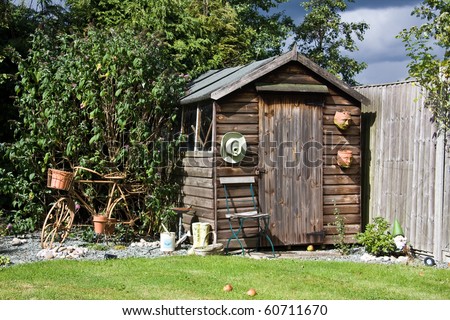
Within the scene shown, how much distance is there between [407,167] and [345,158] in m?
1.08

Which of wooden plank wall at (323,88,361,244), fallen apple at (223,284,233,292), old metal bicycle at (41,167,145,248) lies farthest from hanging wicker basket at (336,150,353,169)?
fallen apple at (223,284,233,292)

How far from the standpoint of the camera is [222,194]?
33.3 ft

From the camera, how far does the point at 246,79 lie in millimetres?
10195

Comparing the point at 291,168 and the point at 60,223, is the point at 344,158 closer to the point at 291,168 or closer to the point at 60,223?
the point at 291,168

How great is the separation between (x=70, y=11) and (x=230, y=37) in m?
4.22

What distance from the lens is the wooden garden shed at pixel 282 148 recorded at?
10258 mm

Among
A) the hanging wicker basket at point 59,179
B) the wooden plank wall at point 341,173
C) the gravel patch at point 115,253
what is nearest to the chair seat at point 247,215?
the gravel patch at point 115,253

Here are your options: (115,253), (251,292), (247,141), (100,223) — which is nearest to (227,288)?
(251,292)

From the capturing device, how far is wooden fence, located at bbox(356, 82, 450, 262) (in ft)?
31.2

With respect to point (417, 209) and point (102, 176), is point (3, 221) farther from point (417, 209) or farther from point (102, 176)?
point (417, 209)

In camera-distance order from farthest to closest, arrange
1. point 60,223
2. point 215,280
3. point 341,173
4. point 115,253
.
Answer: point 341,173, point 60,223, point 115,253, point 215,280

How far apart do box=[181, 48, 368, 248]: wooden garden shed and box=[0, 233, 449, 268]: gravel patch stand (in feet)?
1.35

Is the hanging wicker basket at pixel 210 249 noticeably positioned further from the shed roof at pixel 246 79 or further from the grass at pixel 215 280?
the shed roof at pixel 246 79

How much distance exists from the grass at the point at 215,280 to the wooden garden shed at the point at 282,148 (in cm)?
134
